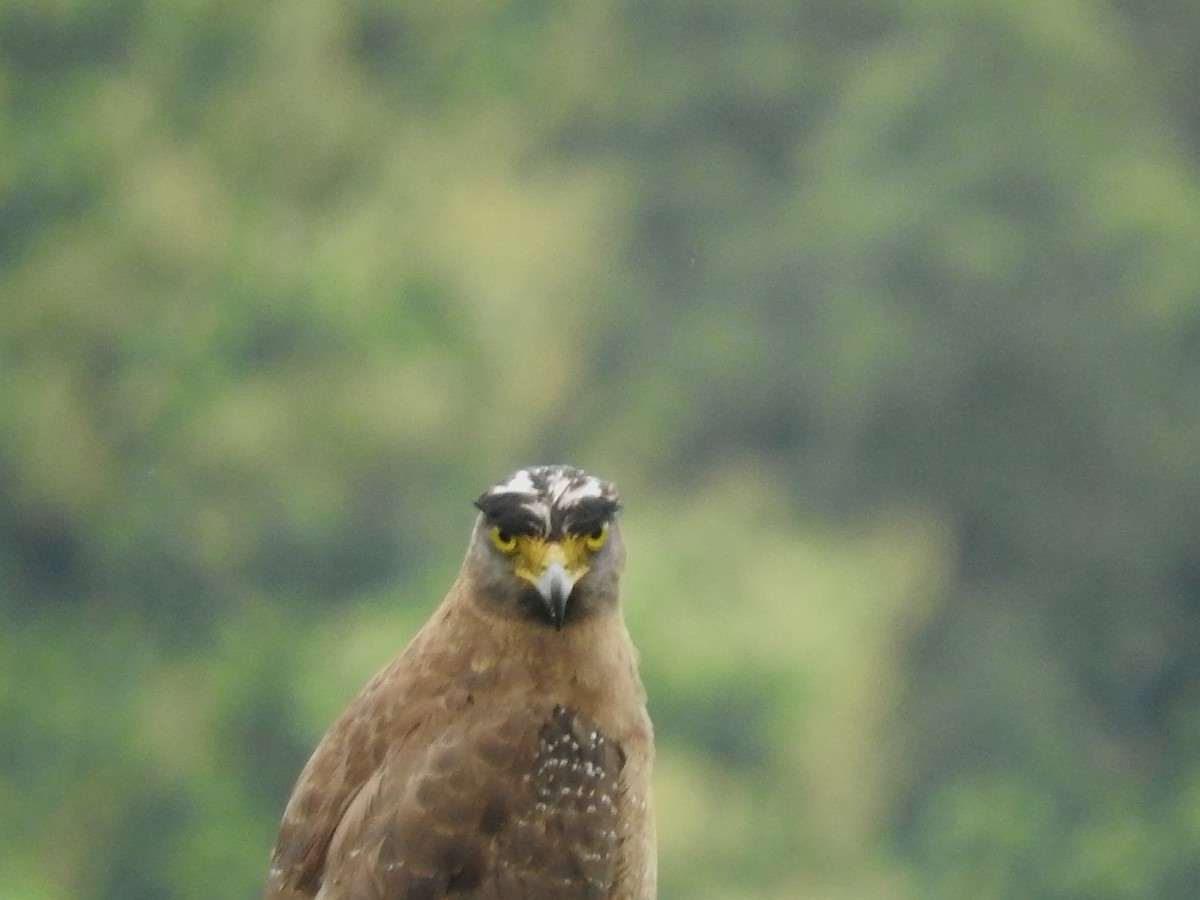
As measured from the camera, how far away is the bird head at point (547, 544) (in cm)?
222

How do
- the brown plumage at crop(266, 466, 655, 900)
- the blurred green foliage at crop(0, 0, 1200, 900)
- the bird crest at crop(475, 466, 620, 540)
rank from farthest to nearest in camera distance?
the blurred green foliage at crop(0, 0, 1200, 900)
the bird crest at crop(475, 466, 620, 540)
the brown plumage at crop(266, 466, 655, 900)

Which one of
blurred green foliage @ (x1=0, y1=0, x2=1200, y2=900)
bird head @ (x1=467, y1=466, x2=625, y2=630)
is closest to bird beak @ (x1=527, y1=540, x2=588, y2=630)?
bird head @ (x1=467, y1=466, x2=625, y2=630)

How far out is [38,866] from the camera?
10.4 metres

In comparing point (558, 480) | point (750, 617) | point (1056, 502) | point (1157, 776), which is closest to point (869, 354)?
A: point (1056, 502)

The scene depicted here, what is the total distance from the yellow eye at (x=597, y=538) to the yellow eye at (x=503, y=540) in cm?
8

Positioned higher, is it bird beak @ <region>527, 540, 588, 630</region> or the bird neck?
bird beak @ <region>527, 540, 588, 630</region>

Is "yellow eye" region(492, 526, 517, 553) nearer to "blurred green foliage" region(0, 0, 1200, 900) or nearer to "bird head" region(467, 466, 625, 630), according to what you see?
"bird head" region(467, 466, 625, 630)

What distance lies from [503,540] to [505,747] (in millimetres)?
236

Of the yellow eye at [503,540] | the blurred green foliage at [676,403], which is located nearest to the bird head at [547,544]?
the yellow eye at [503,540]

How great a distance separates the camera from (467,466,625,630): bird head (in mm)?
2217

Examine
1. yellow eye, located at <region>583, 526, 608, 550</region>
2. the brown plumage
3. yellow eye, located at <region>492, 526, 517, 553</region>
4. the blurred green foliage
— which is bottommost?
the brown plumage

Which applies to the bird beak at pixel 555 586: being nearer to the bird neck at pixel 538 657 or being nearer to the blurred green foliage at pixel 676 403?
the bird neck at pixel 538 657

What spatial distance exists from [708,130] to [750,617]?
4154mm

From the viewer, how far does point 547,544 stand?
222 cm
